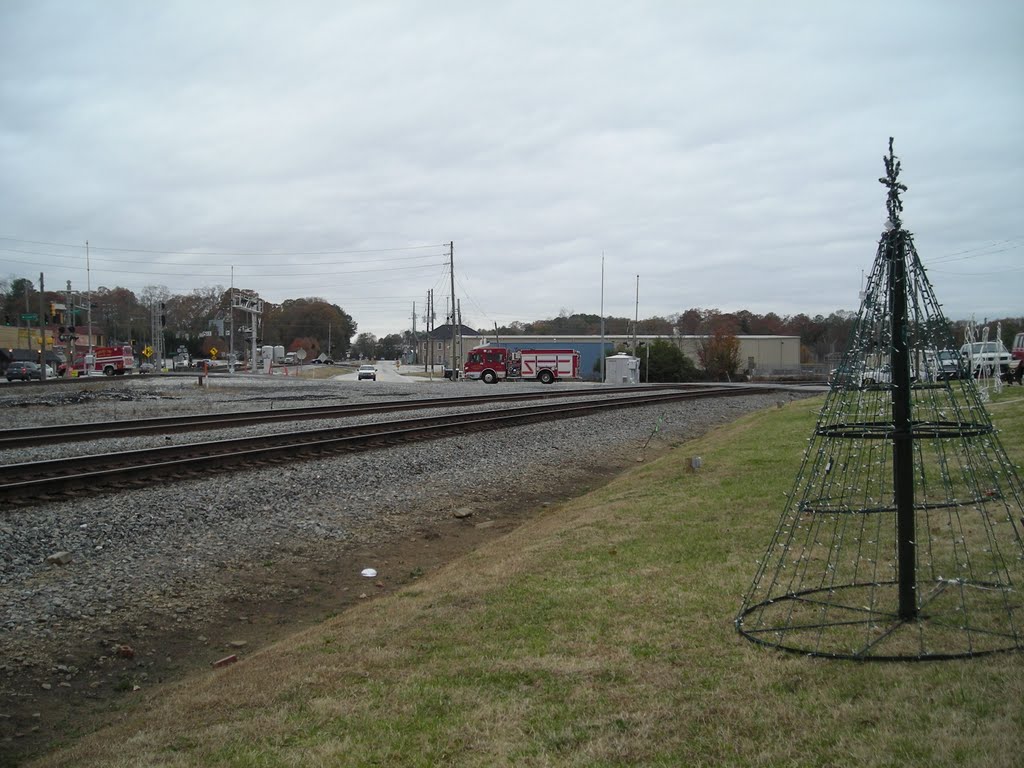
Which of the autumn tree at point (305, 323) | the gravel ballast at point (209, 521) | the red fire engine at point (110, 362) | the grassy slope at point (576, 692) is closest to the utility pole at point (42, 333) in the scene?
the red fire engine at point (110, 362)

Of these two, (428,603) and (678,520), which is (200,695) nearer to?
(428,603)

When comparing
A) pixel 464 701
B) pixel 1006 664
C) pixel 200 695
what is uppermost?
pixel 1006 664

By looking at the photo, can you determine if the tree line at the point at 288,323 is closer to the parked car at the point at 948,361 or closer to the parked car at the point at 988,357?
the parked car at the point at 988,357

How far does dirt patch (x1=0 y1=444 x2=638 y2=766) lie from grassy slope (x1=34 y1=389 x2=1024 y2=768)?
1.71 ft

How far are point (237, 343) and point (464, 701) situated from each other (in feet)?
469

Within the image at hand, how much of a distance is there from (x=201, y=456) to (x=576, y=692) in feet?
39.4

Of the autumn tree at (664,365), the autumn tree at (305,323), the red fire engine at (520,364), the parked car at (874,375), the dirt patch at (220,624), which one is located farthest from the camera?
the autumn tree at (305,323)

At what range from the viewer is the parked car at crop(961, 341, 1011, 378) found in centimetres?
2057

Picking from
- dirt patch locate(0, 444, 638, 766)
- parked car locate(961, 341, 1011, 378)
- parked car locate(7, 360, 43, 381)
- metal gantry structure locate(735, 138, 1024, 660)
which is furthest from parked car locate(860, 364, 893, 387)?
parked car locate(7, 360, 43, 381)

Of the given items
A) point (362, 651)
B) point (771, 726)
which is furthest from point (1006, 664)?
point (362, 651)

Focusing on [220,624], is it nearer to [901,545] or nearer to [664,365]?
[901,545]

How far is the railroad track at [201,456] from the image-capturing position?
12078 mm

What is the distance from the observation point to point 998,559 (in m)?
6.25

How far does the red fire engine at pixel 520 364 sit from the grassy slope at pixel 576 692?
173 ft
